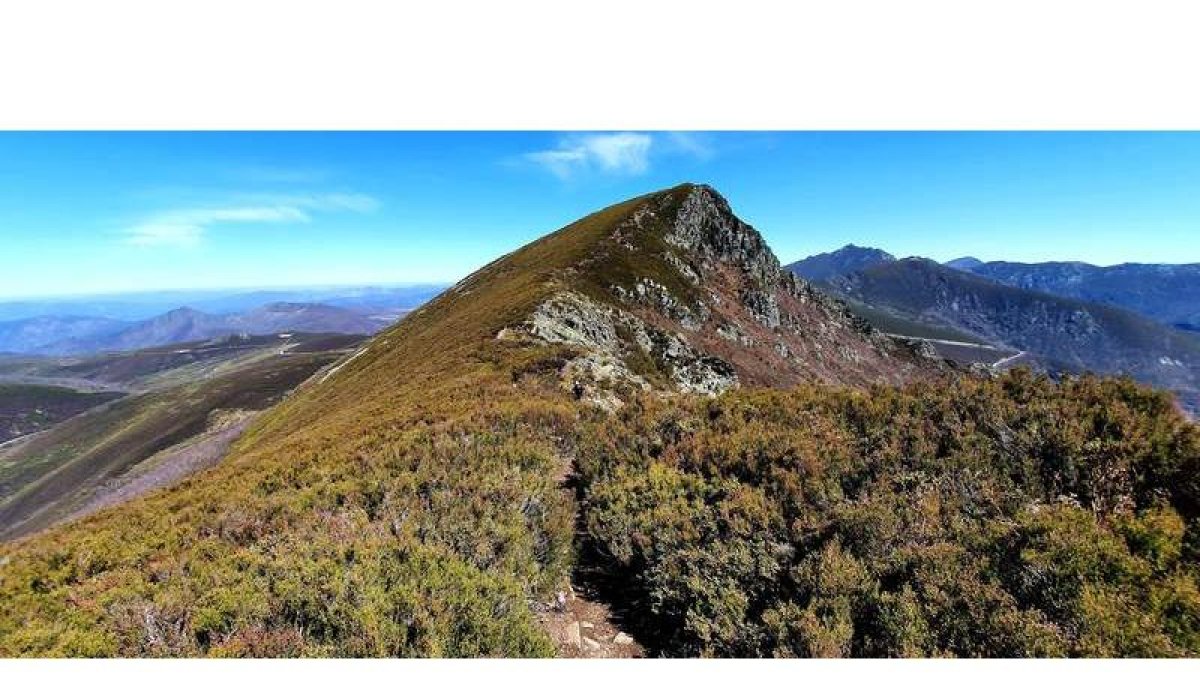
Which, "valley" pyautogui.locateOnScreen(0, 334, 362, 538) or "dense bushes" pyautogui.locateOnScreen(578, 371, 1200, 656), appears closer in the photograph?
"dense bushes" pyautogui.locateOnScreen(578, 371, 1200, 656)

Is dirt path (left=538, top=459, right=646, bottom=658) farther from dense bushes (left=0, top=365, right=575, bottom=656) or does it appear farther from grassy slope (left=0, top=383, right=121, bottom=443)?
grassy slope (left=0, top=383, right=121, bottom=443)

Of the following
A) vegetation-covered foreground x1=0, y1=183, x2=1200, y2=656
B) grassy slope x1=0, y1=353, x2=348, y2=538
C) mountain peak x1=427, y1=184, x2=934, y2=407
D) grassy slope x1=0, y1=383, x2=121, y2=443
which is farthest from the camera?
grassy slope x1=0, y1=383, x2=121, y2=443

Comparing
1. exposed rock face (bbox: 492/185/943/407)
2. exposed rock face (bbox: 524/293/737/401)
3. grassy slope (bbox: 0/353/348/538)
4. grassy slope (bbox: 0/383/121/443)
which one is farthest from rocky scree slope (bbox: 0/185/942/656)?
grassy slope (bbox: 0/383/121/443)

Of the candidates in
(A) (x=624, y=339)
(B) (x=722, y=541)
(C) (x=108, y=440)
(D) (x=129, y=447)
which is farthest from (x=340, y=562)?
(C) (x=108, y=440)

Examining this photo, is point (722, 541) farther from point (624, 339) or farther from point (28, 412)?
point (28, 412)

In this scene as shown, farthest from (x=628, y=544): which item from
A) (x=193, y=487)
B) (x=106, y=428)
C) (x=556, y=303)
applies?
(x=106, y=428)

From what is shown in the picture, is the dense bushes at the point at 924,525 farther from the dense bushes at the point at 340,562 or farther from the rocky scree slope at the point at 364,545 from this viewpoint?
the rocky scree slope at the point at 364,545
